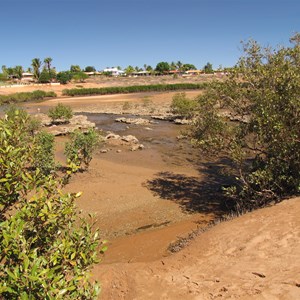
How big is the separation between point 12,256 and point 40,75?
112 metres

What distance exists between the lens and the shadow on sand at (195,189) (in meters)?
15.0

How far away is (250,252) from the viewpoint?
8.68 meters

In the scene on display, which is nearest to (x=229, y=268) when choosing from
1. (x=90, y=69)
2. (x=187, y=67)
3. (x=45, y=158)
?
(x=45, y=158)

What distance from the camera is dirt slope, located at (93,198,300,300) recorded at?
23.4ft

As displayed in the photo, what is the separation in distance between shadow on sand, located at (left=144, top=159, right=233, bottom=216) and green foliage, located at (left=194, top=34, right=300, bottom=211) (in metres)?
1.29

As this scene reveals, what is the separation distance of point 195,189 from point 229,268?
9.12m

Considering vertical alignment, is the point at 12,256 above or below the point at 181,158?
above

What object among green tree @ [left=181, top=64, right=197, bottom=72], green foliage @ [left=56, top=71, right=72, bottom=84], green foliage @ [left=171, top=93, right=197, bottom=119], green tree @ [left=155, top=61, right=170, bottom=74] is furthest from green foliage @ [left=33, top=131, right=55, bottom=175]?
green tree @ [left=181, top=64, right=197, bottom=72]

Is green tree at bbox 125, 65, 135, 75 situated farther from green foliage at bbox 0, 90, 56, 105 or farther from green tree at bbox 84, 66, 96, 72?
green foliage at bbox 0, 90, 56, 105

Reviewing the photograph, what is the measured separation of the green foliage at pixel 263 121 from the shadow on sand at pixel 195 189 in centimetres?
129

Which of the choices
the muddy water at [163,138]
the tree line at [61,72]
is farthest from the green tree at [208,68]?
the muddy water at [163,138]

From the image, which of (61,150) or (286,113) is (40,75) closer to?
(61,150)

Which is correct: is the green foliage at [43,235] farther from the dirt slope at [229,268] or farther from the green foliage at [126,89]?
the green foliage at [126,89]

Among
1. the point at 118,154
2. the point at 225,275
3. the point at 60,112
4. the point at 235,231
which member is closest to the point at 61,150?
the point at 118,154
